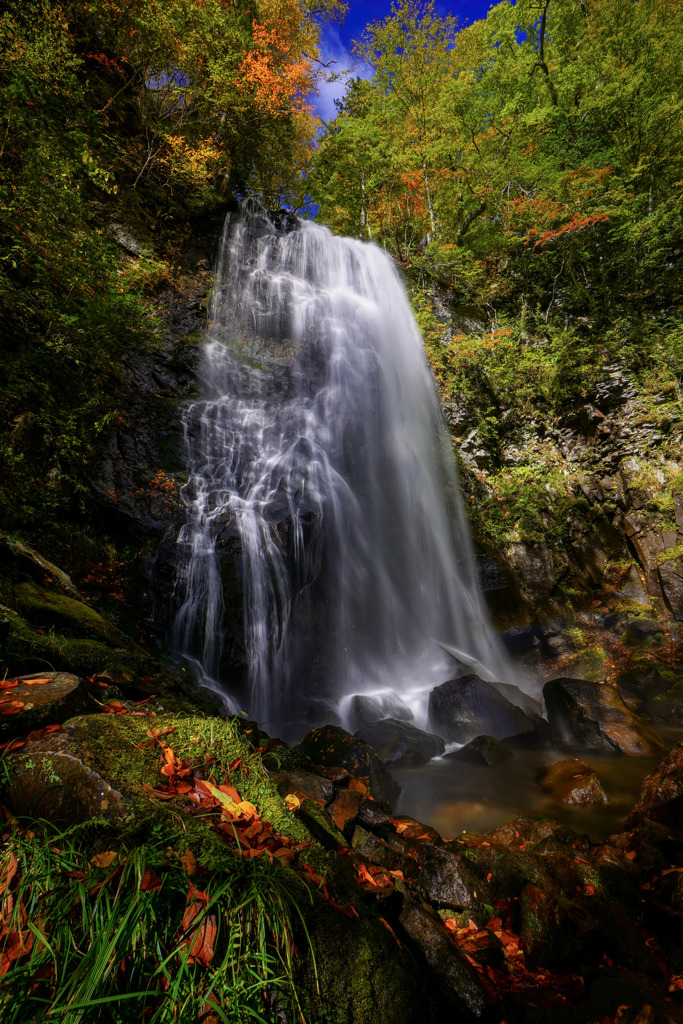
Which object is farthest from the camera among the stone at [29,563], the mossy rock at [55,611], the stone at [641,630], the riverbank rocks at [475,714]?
the stone at [641,630]

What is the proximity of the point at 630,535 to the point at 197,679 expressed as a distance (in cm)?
1054

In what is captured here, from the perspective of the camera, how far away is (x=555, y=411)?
12406 mm

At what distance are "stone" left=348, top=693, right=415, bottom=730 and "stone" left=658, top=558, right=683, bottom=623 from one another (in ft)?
21.7

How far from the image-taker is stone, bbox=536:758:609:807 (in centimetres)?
493

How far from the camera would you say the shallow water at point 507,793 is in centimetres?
471

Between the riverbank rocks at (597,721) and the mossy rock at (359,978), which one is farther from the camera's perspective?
the riverbank rocks at (597,721)

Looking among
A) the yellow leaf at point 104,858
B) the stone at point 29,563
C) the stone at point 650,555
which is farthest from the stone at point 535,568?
the yellow leaf at point 104,858

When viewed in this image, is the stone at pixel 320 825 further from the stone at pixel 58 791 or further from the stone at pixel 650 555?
the stone at pixel 650 555

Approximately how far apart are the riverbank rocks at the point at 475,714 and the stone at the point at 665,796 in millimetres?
2877

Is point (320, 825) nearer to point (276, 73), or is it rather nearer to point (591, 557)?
point (591, 557)

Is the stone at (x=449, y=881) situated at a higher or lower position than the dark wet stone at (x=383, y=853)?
lower

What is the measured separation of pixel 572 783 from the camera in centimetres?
515

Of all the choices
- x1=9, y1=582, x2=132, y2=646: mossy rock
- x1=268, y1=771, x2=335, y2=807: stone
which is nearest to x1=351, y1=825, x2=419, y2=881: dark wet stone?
x1=268, y1=771, x2=335, y2=807: stone

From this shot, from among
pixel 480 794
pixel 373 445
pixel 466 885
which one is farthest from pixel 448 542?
pixel 466 885
